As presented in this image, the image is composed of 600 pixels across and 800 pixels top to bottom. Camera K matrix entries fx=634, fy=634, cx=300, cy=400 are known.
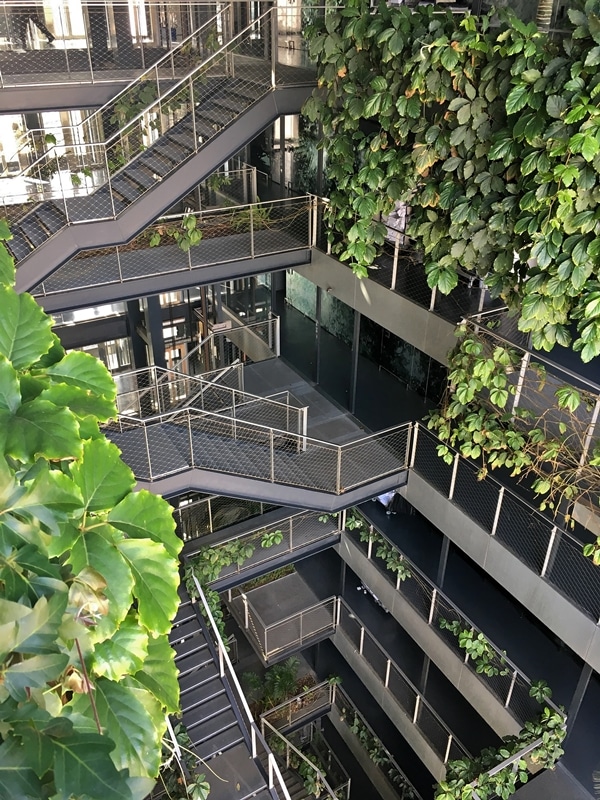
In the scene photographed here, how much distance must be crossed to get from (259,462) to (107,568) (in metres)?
6.42

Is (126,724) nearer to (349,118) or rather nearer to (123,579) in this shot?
(123,579)

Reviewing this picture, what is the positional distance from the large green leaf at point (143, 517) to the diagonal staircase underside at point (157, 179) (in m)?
6.04

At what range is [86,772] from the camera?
1241 millimetres

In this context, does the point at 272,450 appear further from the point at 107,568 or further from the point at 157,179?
the point at 107,568

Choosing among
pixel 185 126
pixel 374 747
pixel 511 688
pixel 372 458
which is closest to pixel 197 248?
pixel 185 126

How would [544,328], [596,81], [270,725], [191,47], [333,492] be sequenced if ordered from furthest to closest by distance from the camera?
[270,725]
[191,47]
[333,492]
[544,328]
[596,81]

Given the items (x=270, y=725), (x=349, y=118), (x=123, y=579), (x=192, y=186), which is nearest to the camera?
(x=123, y=579)

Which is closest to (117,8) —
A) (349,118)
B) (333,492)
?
(349,118)

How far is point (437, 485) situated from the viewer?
26.2 feet

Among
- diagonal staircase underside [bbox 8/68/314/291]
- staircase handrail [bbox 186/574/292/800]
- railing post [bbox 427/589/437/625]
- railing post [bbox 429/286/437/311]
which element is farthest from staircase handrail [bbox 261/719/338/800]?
diagonal staircase underside [bbox 8/68/314/291]

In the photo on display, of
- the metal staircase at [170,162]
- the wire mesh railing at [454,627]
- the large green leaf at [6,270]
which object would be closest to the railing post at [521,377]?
the wire mesh railing at [454,627]

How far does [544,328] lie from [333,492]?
12.1 ft

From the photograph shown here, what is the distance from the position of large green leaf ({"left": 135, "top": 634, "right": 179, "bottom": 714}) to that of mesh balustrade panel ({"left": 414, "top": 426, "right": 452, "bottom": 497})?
6.07 metres

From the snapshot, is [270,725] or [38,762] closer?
[38,762]
